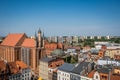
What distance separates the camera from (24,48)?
96.8m

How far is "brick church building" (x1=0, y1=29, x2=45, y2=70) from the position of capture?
9212 centimetres

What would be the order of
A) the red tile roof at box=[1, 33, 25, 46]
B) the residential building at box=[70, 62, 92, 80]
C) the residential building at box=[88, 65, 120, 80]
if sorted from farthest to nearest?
the red tile roof at box=[1, 33, 25, 46] < the residential building at box=[70, 62, 92, 80] < the residential building at box=[88, 65, 120, 80]

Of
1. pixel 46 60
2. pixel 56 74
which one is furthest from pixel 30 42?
pixel 56 74

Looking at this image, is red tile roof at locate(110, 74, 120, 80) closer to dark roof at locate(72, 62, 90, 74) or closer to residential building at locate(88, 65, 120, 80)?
residential building at locate(88, 65, 120, 80)

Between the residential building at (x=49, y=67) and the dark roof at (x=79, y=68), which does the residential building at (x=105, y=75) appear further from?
the residential building at (x=49, y=67)

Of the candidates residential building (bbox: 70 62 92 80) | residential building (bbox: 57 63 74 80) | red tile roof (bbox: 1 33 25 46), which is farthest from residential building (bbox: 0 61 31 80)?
red tile roof (bbox: 1 33 25 46)

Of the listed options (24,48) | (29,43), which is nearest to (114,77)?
(29,43)

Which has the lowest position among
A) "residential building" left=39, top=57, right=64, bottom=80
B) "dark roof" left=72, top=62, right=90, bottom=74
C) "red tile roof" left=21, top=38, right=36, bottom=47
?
"residential building" left=39, top=57, right=64, bottom=80

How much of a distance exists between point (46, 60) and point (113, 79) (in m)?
37.5

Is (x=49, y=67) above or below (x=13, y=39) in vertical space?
below

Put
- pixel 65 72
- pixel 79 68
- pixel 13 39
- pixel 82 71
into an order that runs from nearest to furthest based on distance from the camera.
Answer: pixel 82 71
pixel 79 68
pixel 65 72
pixel 13 39

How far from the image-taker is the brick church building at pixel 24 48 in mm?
92125

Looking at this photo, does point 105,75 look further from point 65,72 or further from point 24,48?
point 24,48

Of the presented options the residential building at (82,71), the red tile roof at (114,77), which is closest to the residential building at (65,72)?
the residential building at (82,71)
